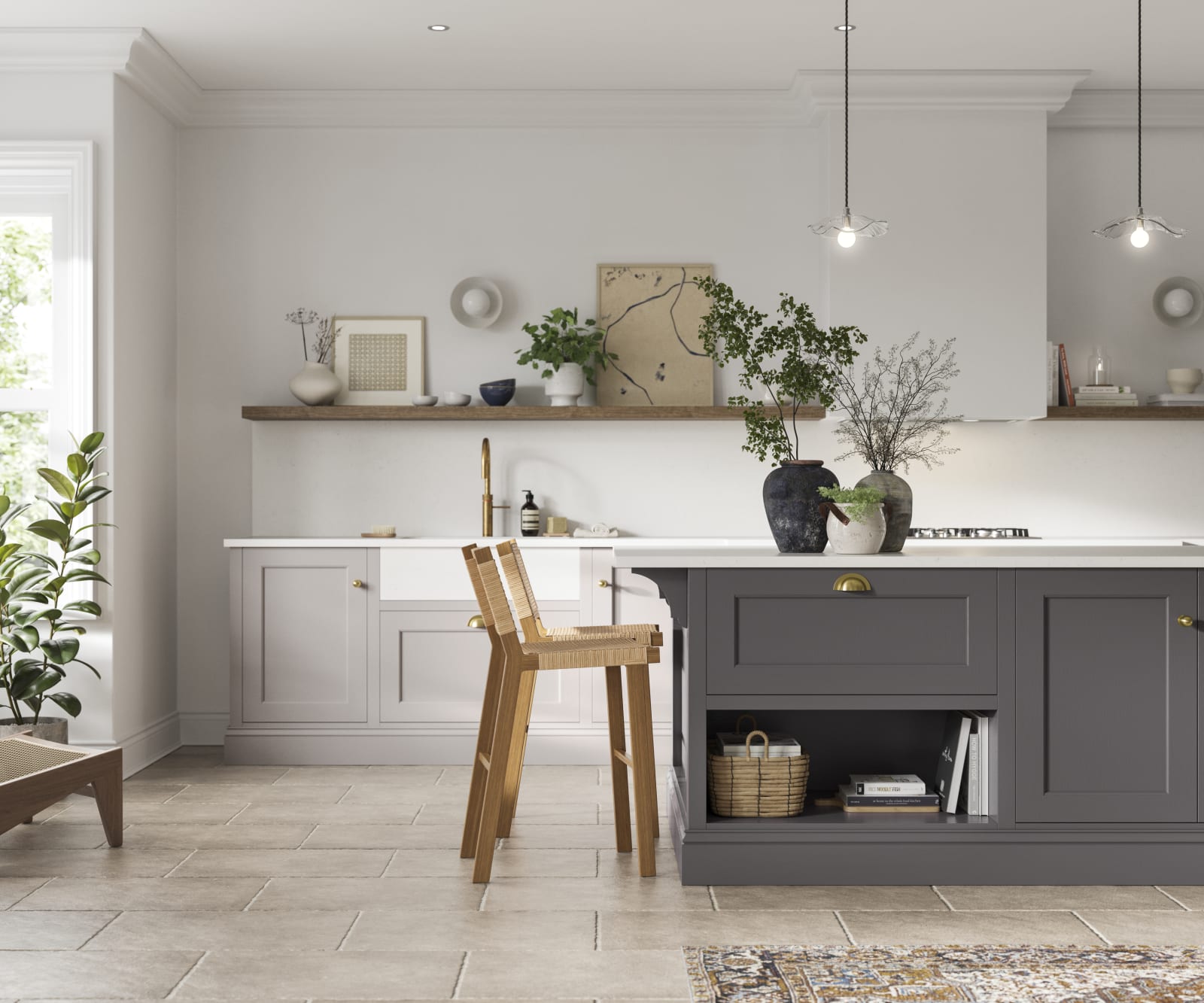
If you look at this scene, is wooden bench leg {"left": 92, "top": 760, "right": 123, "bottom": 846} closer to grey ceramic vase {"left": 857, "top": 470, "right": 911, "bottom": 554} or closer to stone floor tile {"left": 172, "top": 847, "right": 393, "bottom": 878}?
stone floor tile {"left": 172, "top": 847, "right": 393, "bottom": 878}

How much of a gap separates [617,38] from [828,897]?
3294mm

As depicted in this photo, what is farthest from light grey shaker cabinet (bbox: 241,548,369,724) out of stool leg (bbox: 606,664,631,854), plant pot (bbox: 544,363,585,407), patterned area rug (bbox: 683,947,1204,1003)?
patterned area rug (bbox: 683,947,1204,1003)

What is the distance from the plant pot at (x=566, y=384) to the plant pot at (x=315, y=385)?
97 cm

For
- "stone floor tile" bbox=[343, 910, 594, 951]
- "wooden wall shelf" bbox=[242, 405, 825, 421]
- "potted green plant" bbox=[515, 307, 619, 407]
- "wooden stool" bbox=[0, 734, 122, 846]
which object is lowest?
"stone floor tile" bbox=[343, 910, 594, 951]

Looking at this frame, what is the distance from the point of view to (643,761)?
3.35 m

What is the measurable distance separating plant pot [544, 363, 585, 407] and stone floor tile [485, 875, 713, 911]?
7.86 feet

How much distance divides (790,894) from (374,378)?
10.2 ft

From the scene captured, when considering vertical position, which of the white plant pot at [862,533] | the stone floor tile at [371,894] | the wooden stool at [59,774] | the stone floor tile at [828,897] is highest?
the white plant pot at [862,533]

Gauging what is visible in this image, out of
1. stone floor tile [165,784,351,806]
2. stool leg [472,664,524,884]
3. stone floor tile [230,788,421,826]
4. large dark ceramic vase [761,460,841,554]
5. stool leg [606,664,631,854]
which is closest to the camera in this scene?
stool leg [472,664,524,884]

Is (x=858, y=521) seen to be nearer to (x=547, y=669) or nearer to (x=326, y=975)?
(x=547, y=669)

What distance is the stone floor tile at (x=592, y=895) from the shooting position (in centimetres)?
310

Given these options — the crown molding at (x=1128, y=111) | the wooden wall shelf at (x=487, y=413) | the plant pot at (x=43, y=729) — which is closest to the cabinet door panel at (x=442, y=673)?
the wooden wall shelf at (x=487, y=413)

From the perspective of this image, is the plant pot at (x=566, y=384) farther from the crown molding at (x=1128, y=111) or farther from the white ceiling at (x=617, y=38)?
the crown molding at (x=1128, y=111)

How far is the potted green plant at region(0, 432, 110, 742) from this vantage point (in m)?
4.17
